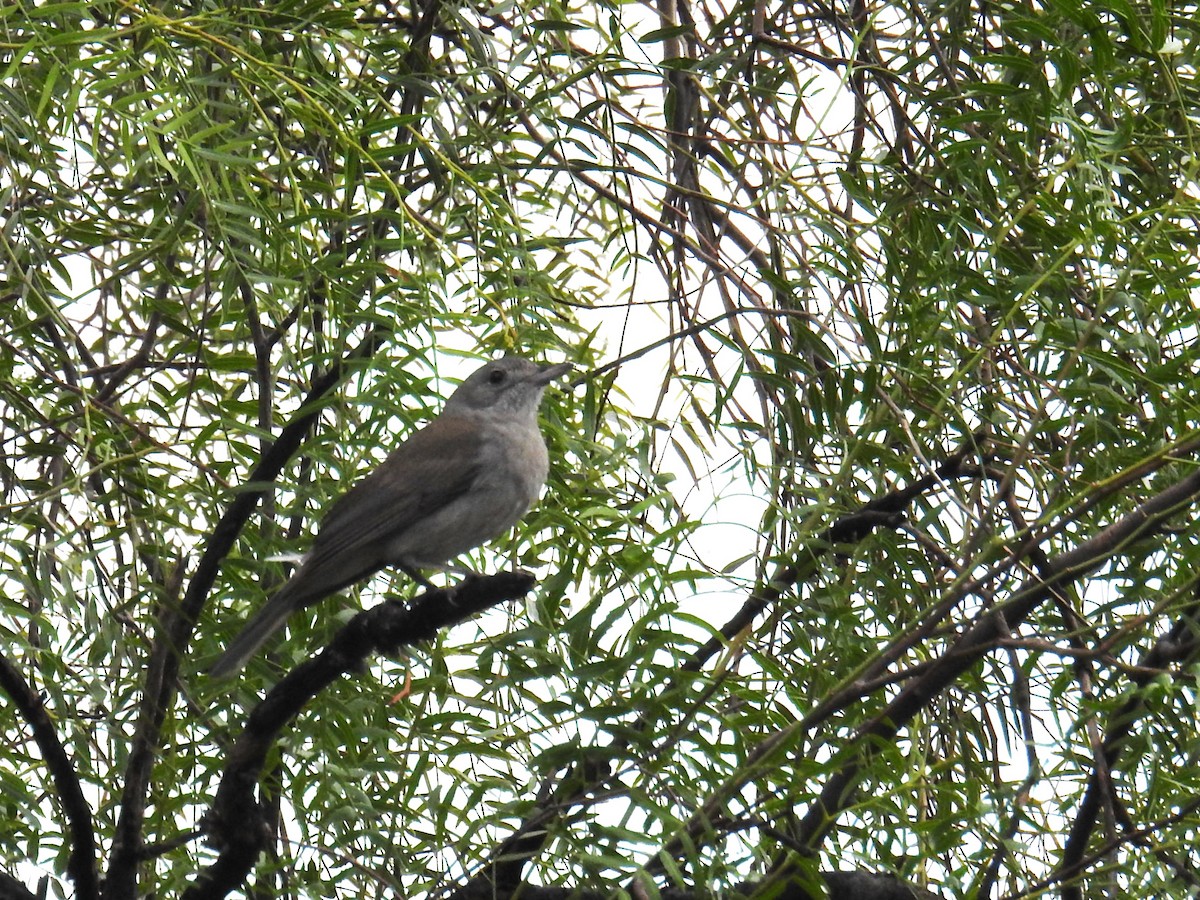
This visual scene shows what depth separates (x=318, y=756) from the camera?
120 inches

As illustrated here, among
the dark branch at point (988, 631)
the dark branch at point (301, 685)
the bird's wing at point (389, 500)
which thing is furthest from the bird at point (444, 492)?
the dark branch at point (988, 631)

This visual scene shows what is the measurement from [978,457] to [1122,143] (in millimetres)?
577

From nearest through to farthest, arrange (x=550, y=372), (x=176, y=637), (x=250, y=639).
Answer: (x=250, y=639)
(x=176, y=637)
(x=550, y=372)

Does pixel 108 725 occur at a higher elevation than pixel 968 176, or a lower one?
lower

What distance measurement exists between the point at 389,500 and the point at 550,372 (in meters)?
0.72

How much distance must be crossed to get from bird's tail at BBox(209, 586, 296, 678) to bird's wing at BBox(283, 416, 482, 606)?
0.34 feet

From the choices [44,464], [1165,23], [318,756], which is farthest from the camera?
[44,464]

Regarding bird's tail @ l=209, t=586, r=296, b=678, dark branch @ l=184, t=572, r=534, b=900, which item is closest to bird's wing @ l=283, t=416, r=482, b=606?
bird's tail @ l=209, t=586, r=296, b=678

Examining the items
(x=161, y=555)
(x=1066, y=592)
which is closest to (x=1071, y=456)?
(x=1066, y=592)

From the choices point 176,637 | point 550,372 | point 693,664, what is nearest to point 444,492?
point 550,372

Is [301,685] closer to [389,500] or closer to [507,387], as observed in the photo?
[389,500]

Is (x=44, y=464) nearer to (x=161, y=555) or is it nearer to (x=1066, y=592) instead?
(x=161, y=555)

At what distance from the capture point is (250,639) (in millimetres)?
3168

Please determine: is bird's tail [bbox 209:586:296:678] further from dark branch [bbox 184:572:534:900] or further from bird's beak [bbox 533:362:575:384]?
bird's beak [bbox 533:362:575:384]
